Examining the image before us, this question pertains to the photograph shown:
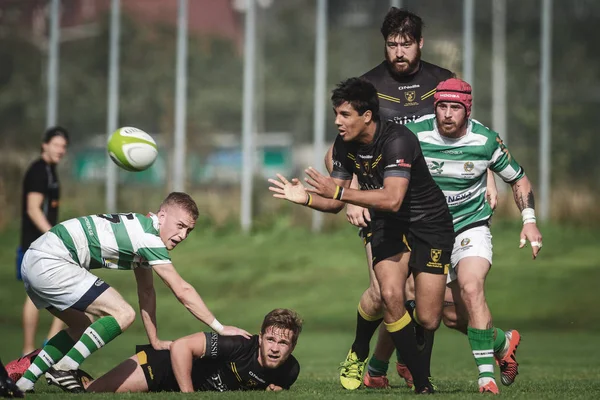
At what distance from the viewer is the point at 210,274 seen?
20.7 meters

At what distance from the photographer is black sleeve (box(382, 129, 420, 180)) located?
303 inches

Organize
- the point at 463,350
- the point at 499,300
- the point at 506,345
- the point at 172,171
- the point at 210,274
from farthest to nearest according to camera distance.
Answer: the point at 172,171
the point at 210,274
the point at 499,300
the point at 463,350
the point at 506,345

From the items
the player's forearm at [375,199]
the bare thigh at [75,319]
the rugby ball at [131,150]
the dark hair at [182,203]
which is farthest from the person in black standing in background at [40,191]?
the player's forearm at [375,199]

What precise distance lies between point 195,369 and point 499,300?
1156 centimetres

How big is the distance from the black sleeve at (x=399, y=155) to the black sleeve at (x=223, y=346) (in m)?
1.72

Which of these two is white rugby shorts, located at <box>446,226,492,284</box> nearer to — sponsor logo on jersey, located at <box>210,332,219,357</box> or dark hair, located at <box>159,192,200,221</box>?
sponsor logo on jersey, located at <box>210,332,219,357</box>

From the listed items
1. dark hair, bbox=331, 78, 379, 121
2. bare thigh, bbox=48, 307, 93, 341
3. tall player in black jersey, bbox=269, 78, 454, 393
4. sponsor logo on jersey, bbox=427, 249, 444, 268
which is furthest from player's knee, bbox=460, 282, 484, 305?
bare thigh, bbox=48, 307, 93, 341

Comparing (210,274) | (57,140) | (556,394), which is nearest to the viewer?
(556,394)

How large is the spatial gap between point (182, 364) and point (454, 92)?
3.02 m

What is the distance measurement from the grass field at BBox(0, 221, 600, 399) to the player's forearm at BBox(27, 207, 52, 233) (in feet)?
5.32

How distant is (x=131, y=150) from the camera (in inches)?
366

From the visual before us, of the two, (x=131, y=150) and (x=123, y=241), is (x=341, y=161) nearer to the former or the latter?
(x=123, y=241)

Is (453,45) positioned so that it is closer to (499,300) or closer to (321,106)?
(321,106)

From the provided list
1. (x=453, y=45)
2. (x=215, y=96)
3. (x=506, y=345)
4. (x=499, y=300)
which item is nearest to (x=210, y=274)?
(x=215, y=96)
